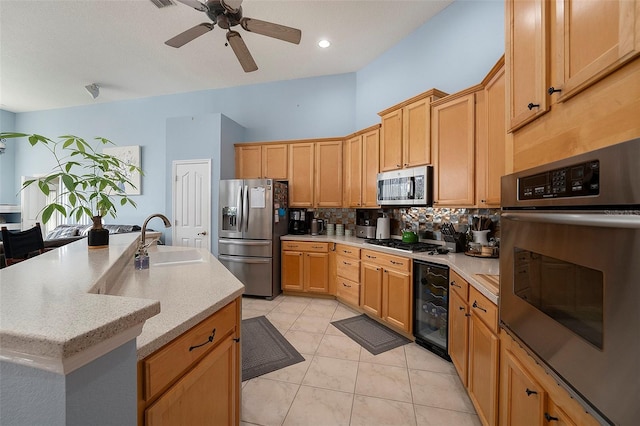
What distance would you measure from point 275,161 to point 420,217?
2408 mm

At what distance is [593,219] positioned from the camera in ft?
2.15

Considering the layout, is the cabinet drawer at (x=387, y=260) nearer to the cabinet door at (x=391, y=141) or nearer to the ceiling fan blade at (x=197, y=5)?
the cabinet door at (x=391, y=141)

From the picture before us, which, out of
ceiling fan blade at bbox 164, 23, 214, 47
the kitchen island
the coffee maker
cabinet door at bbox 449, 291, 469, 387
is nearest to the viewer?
the kitchen island

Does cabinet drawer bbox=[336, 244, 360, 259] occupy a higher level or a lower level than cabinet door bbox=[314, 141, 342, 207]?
lower

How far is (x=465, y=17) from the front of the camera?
108 inches

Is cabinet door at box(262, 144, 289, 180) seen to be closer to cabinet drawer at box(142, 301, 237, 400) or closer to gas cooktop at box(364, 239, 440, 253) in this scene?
gas cooktop at box(364, 239, 440, 253)

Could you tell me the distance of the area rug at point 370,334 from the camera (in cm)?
251

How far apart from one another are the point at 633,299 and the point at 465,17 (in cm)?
322

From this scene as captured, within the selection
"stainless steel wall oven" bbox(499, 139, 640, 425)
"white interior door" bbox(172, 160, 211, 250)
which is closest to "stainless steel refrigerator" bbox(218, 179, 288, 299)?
"white interior door" bbox(172, 160, 211, 250)

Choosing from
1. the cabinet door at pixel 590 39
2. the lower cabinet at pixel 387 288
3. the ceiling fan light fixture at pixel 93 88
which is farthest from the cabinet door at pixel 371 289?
the ceiling fan light fixture at pixel 93 88

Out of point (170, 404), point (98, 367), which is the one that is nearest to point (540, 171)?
point (98, 367)

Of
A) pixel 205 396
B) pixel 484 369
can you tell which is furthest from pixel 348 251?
pixel 205 396

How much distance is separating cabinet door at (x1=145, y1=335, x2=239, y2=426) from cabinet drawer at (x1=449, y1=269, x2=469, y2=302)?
1495 millimetres

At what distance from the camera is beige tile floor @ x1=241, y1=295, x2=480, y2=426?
5.43 feet
